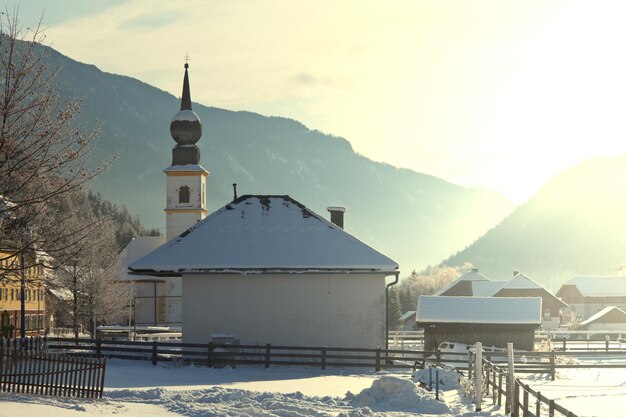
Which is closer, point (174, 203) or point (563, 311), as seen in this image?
point (174, 203)

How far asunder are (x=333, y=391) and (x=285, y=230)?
12882 mm

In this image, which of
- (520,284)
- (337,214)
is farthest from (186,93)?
(337,214)

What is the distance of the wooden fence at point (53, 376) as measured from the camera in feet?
80.6

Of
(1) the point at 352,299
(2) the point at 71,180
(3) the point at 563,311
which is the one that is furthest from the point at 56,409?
(3) the point at 563,311

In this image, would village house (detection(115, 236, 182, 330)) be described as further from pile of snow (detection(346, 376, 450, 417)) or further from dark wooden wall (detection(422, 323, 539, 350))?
pile of snow (detection(346, 376, 450, 417))

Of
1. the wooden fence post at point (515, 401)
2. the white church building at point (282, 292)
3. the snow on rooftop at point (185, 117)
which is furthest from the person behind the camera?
the snow on rooftop at point (185, 117)

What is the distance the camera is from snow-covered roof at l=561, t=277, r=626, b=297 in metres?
136

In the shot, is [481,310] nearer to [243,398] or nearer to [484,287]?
[243,398]

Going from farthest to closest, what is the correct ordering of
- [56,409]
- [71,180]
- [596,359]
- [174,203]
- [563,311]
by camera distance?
[563,311] < [174,203] < [596,359] < [71,180] < [56,409]

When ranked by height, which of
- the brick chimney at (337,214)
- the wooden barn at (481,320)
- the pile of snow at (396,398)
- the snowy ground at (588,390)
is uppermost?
the brick chimney at (337,214)

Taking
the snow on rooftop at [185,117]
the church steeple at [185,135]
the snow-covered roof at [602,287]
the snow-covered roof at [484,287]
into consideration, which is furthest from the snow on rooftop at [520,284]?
the snow on rooftop at [185,117]

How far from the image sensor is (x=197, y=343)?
3788 cm

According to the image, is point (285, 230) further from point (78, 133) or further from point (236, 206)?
point (78, 133)

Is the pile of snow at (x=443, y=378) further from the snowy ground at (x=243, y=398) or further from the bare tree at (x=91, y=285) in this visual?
the bare tree at (x=91, y=285)
